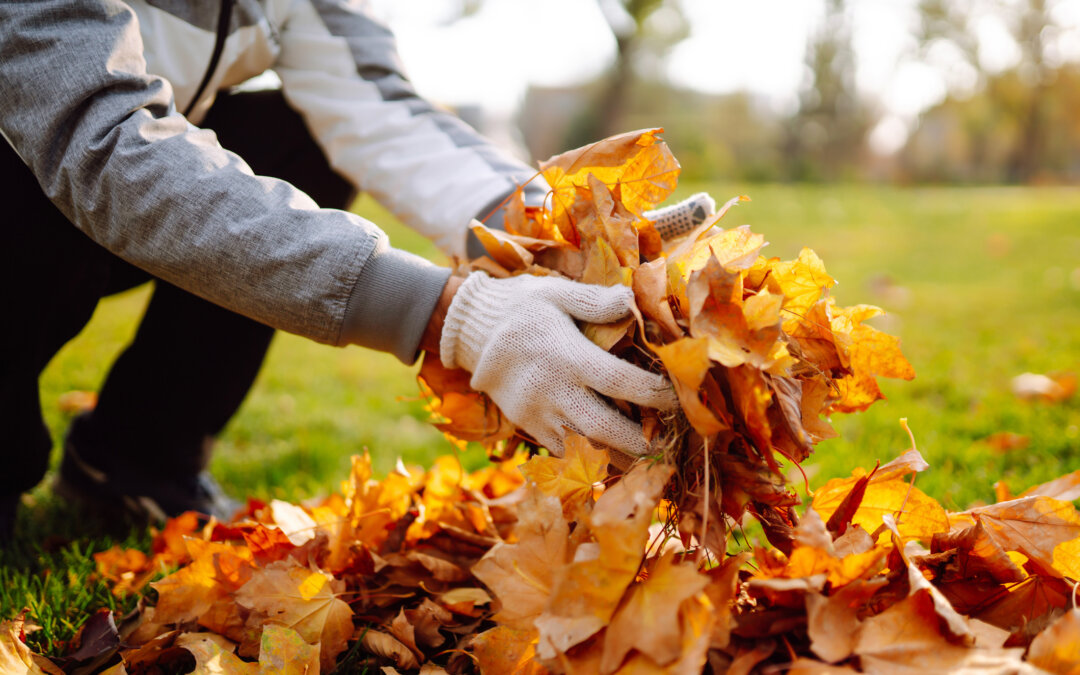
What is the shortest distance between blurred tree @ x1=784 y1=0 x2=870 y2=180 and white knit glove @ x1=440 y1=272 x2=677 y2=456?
2680cm

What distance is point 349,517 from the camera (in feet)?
4.41

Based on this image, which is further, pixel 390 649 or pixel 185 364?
pixel 185 364

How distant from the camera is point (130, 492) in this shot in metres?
1.75

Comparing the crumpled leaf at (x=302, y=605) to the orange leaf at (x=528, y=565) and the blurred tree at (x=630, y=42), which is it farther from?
the blurred tree at (x=630, y=42)

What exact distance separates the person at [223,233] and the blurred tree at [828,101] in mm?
26303

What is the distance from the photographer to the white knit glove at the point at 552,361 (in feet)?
3.34

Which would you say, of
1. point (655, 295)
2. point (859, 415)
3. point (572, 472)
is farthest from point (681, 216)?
point (859, 415)

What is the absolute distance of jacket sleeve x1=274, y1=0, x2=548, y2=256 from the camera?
160 centimetres

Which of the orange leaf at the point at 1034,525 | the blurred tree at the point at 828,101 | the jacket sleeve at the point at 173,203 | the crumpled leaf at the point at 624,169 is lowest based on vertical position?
the blurred tree at the point at 828,101

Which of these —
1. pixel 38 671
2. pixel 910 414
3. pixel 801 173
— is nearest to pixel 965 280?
pixel 910 414

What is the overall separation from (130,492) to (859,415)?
209 centimetres

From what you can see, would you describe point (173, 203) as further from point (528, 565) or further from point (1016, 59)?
point (1016, 59)

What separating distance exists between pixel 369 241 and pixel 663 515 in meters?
0.66

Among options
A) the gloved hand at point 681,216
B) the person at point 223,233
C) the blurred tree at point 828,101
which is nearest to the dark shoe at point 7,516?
the person at point 223,233
